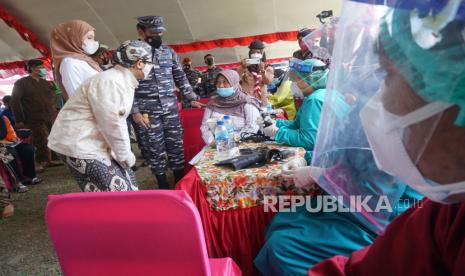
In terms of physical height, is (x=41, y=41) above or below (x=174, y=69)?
above

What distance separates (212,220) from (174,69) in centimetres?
176

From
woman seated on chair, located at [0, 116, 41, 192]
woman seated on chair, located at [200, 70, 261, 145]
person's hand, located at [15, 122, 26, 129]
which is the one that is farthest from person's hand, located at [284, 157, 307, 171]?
person's hand, located at [15, 122, 26, 129]

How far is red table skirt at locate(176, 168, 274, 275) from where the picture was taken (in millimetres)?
1447

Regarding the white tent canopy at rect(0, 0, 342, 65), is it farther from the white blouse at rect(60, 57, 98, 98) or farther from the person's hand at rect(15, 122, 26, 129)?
the white blouse at rect(60, 57, 98, 98)

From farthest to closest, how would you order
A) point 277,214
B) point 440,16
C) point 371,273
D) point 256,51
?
1. point 256,51
2. point 277,214
3. point 371,273
4. point 440,16

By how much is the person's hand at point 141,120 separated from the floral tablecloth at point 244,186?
120 cm

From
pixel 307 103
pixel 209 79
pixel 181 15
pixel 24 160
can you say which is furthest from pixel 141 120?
pixel 181 15

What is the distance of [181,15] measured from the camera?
243 inches

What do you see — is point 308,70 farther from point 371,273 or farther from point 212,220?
point 371,273

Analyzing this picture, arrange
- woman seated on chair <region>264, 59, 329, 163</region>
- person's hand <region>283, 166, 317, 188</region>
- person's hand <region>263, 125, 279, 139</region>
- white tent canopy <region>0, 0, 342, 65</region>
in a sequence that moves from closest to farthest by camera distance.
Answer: person's hand <region>283, 166, 317, 188</region>, woman seated on chair <region>264, 59, 329, 163</region>, person's hand <region>263, 125, 279, 139</region>, white tent canopy <region>0, 0, 342, 65</region>

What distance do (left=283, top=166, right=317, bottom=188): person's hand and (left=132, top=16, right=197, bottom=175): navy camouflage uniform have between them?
1585 millimetres

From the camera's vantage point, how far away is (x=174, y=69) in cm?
280

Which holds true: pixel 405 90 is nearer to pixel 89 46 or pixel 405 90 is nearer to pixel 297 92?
pixel 297 92

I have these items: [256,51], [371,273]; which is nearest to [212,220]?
[371,273]
